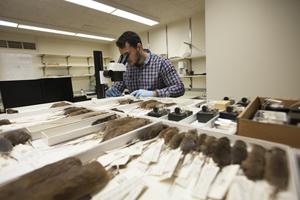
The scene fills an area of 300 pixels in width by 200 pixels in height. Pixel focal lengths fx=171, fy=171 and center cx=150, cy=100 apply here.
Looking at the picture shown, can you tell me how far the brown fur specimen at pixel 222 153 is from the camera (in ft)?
1.69

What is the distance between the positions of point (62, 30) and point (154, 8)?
8.22 ft

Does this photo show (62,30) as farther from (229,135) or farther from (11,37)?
(229,135)

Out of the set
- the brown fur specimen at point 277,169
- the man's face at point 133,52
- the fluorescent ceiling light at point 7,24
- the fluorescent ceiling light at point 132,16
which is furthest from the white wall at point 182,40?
the brown fur specimen at point 277,169

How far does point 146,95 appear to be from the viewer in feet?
5.83

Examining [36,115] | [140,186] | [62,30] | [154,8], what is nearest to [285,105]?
[140,186]

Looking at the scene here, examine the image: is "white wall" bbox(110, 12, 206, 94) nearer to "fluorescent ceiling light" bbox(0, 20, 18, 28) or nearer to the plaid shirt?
the plaid shirt

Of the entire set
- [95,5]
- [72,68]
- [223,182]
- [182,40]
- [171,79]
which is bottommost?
[223,182]

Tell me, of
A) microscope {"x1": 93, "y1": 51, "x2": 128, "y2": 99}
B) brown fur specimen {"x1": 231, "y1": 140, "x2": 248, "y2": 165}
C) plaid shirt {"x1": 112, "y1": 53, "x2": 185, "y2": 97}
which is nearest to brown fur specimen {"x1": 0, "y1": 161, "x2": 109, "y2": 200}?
brown fur specimen {"x1": 231, "y1": 140, "x2": 248, "y2": 165}

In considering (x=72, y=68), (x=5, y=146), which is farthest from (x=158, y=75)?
(x=72, y=68)

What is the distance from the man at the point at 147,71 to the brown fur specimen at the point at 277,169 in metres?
1.36

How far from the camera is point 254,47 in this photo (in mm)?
2346

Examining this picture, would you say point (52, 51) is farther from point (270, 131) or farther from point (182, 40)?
point (270, 131)

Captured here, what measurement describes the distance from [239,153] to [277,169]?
0.10 meters

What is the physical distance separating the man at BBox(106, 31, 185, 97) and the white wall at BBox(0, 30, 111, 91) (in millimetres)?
3951
